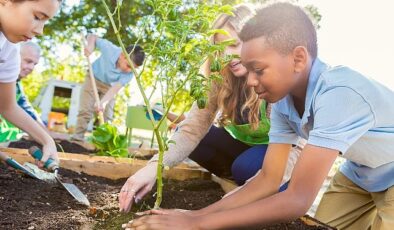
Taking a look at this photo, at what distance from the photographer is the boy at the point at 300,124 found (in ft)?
4.60

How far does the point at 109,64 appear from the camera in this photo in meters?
5.98

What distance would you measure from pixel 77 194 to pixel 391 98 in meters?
1.50

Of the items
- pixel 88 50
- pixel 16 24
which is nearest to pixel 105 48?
pixel 88 50

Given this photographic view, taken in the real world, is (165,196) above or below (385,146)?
below

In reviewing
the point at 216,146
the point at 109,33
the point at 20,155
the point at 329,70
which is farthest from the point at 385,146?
the point at 109,33

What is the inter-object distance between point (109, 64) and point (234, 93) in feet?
12.4

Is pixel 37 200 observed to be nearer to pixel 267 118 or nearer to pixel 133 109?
pixel 267 118

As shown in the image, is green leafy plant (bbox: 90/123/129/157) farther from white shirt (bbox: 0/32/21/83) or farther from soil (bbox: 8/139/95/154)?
white shirt (bbox: 0/32/21/83)

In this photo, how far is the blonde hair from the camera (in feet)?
7.73

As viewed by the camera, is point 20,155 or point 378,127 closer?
point 378,127

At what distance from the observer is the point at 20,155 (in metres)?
2.89

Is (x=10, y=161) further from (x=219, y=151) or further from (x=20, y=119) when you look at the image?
(x=219, y=151)

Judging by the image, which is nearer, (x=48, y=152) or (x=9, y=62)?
(x=9, y=62)

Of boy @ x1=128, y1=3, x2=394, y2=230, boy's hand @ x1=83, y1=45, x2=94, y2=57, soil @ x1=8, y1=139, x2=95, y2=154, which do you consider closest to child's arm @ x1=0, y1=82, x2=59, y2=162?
boy @ x1=128, y1=3, x2=394, y2=230
